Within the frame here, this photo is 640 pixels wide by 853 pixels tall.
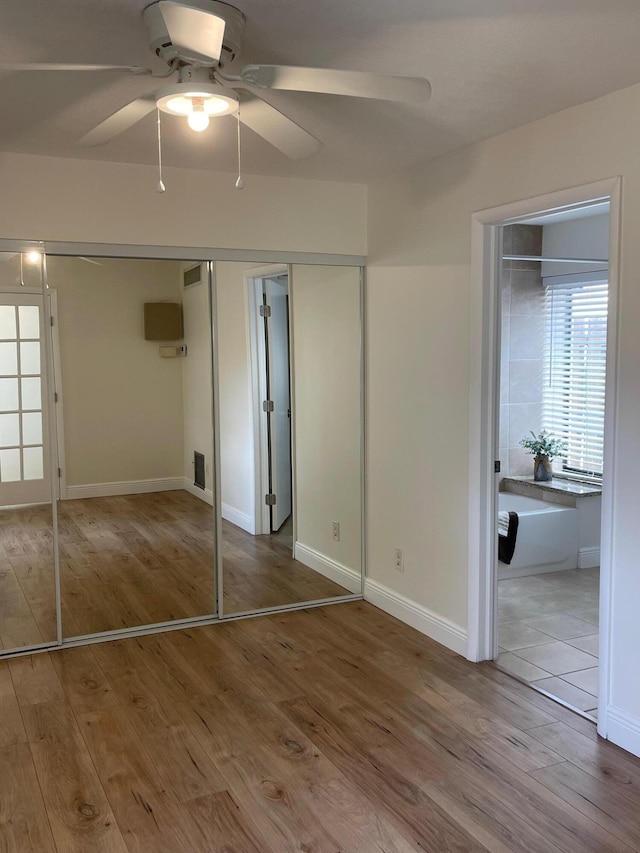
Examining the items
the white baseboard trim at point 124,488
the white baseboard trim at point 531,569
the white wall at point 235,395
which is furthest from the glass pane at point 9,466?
the white baseboard trim at point 531,569

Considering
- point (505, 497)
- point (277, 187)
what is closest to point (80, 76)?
point (277, 187)

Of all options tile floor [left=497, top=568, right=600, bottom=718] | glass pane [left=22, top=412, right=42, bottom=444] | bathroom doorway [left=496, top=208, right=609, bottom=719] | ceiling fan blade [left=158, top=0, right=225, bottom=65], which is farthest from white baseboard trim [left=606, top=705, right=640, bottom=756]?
glass pane [left=22, top=412, right=42, bottom=444]

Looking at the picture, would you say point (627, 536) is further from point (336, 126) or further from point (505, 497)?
point (505, 497)

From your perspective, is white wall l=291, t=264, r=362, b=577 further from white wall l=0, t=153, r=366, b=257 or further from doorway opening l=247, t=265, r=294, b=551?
white wall l=0, t=153, r=366, b=257

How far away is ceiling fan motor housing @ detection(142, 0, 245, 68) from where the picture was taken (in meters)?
1.96

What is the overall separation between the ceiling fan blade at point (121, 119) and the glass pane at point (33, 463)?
1.80 meters

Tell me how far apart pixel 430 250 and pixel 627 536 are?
1.74 meters

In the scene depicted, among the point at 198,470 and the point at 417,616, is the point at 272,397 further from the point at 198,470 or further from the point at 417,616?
the point at 417,616

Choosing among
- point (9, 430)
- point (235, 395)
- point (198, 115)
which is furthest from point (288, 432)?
point (198, 115)

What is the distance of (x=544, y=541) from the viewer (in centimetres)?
504

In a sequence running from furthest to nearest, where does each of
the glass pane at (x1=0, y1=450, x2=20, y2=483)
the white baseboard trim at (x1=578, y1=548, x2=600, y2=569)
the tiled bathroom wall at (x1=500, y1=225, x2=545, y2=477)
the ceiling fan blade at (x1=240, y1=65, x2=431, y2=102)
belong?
the tiled bathroom wall at (x1=500, y1=225, x2=545, y2=477) → the white baseboard trim at (x1=578, y1=548, x2=600, y2=569) → the glass pane at (x1=0, y1=450, x2=20, y2=483) → the ceiling fan blade at (x1=240, y1=65, x2=431, y2=102)

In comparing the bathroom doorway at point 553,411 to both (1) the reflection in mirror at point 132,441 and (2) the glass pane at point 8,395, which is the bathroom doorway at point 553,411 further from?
(2) the glass pane at point 8,395

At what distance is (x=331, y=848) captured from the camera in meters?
2.34

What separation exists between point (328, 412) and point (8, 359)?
1.75 metres
